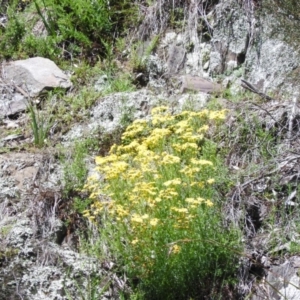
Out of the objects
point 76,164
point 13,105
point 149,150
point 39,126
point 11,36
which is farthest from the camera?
point 11,36

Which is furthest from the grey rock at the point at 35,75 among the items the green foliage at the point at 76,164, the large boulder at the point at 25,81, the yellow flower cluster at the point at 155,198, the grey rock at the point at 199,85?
the yellow flower cluster at the point at 155,198

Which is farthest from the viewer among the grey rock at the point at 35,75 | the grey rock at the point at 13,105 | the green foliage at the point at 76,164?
the grey rock at the point at 35,75

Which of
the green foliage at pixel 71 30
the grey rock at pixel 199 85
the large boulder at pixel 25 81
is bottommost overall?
the large boulder at pixel 25 81

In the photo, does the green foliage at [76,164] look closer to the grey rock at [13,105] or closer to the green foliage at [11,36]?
the grey rock at [13,105]

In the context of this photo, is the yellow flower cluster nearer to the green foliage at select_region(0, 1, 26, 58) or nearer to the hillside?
the hillside

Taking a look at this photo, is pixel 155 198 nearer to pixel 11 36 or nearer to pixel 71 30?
pixel 71 30

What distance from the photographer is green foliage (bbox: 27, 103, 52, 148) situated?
15.1 feet

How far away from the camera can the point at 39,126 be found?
4684mm

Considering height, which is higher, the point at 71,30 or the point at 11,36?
the point at 71,30

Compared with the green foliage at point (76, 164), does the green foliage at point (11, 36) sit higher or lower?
higher

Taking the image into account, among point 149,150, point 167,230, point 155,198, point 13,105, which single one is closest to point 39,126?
point 13,105

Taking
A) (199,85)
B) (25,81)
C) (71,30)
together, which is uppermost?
(71,30)

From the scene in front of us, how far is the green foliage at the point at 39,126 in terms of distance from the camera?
4594 mm

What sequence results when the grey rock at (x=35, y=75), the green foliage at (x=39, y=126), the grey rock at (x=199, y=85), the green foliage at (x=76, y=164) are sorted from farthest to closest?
the grey rock at (x=35, y=75) < the grey rock at (x=199, y=85) < the green foliage at (x=39, y=126) < the green foliage at (x=76, y=164)
